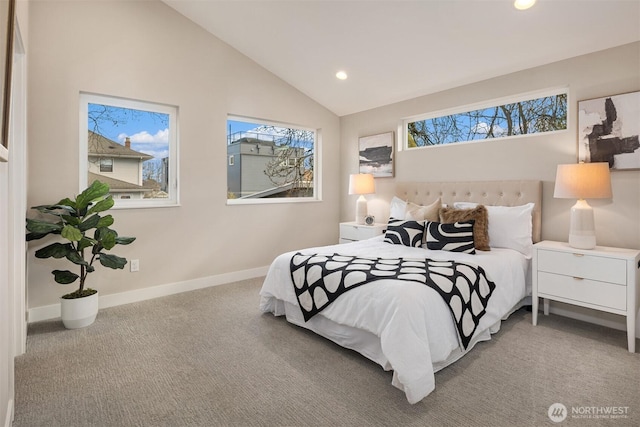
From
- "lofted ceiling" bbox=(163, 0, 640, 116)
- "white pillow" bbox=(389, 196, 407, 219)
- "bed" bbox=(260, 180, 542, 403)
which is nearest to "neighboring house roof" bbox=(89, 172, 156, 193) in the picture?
"bed" bbox=(260, 180, 542, 403)

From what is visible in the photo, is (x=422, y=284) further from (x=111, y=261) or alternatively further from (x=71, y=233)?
(x=71, y=233)

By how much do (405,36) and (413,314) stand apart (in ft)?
8.66

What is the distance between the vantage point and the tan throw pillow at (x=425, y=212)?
3.49 meters

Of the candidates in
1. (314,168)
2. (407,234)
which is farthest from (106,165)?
(407,234)

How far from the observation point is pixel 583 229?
2.65 meters

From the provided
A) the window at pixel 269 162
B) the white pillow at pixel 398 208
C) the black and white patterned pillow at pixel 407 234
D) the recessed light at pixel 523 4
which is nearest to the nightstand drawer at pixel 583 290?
the black and white patterned pillow at pixel 407 234

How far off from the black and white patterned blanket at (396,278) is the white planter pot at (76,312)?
5.61 ft

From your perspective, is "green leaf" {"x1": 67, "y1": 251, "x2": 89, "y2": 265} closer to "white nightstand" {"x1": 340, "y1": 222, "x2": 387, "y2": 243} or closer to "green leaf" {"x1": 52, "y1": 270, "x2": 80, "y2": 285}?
"green leaf" {"x1": 52, "y1": 270, "x2": 80, "y2": 285}

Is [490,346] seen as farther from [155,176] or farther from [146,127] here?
[146,127]

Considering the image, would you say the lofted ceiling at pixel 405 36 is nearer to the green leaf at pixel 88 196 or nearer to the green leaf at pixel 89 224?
the green leaf at pixel 88 196

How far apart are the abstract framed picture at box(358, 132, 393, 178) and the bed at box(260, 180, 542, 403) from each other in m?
0.90

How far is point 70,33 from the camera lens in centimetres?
299

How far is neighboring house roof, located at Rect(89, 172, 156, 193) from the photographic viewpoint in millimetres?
3304
